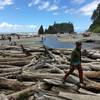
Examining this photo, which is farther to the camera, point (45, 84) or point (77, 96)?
point (45, 84)

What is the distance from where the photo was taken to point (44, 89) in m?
12.5

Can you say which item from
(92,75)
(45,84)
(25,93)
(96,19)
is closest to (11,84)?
(25,93)

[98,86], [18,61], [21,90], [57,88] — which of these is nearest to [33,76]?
[21,90]

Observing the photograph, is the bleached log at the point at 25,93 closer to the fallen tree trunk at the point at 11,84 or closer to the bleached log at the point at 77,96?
the fallen tree trunk at the point at 11,84

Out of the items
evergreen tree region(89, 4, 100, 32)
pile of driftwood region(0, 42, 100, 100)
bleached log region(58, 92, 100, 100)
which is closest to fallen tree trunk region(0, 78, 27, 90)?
pile of driftwood region(0, 42, 100, 100)

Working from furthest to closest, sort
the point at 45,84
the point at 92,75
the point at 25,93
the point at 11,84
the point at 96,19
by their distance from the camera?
the point at 96,19
the point at 92,75
the point at 11,84
the point at 45,84
the point at 25,93

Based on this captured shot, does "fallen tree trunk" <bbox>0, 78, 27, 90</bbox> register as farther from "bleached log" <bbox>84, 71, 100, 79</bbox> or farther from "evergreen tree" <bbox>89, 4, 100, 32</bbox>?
"evergreen tree" <bbox>89, 4, 100, 32</bbox>

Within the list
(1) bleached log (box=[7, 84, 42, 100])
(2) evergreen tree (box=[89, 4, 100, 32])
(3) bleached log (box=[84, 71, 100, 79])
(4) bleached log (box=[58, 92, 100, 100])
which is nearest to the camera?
(4) bleached log (box=[58, 92, 100, 100])

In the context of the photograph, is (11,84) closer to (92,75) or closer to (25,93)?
(25,93)

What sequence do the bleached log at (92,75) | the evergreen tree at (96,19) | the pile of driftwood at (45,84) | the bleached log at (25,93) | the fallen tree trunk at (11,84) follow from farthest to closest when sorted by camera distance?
the evergreen tree at (96,19)
the bleached log at (92,75)
the fallen tree trunk at (11,84)
the bleached log at (25,93)
the pile of driftwood at (45,84)

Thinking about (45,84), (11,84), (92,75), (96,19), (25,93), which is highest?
(96,19)

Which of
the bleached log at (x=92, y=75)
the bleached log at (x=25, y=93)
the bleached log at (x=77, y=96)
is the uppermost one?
the bleached log at (x=92, y=75)

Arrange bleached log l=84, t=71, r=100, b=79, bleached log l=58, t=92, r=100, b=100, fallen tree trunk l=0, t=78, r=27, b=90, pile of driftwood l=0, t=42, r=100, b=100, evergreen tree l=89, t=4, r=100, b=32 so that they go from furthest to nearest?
1. evergreen tree l=89, t=4, r=100, b=32
2. bleached log l=84, t=71, r=100, b=79
3. fallen tree trunk l=0, t=78, r=27, b=90
4. pile of driftwood l=0, t=42, r=100, b=100
5. bleached log l=58, t=92, r=100, b=100

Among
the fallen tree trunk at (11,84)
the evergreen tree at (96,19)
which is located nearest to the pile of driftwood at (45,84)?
the fallen tree trunk at (11,84)
